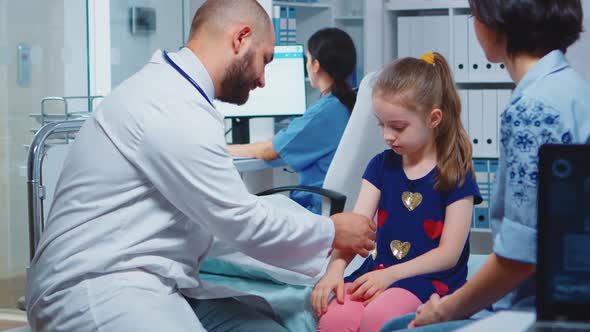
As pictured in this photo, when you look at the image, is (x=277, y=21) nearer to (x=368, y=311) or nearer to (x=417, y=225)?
(x=417, y=225)

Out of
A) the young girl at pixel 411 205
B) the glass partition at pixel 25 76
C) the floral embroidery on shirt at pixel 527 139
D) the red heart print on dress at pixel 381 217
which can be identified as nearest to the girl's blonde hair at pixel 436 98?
the young girl at pixel 411 205

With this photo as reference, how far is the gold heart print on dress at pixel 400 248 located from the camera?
6.15 feet

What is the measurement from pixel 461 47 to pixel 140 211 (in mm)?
2827

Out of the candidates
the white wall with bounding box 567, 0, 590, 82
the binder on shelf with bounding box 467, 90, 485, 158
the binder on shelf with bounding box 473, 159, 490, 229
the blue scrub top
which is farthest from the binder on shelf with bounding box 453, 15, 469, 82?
the blue scrub top

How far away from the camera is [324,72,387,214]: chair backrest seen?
2475 millimetres

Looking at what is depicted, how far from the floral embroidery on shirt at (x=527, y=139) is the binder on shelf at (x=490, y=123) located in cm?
302

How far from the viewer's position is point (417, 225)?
1.87 m

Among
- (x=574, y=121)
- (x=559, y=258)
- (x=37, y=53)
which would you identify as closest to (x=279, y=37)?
(x=37, y=53)

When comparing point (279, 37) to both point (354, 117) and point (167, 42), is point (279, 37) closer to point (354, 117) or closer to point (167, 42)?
point (167, 42)

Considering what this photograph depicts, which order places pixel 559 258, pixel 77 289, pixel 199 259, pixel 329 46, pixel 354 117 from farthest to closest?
pixel 329 46 < pixel 354 117 < pixel 199 259 < pixel 77 289 < pixel 559 258

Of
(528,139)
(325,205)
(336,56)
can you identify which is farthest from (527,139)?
(336,56)

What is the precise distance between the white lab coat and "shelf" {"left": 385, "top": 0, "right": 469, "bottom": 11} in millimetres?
2685

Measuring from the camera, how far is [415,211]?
74.0 inches

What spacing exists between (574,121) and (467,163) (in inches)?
28.6
